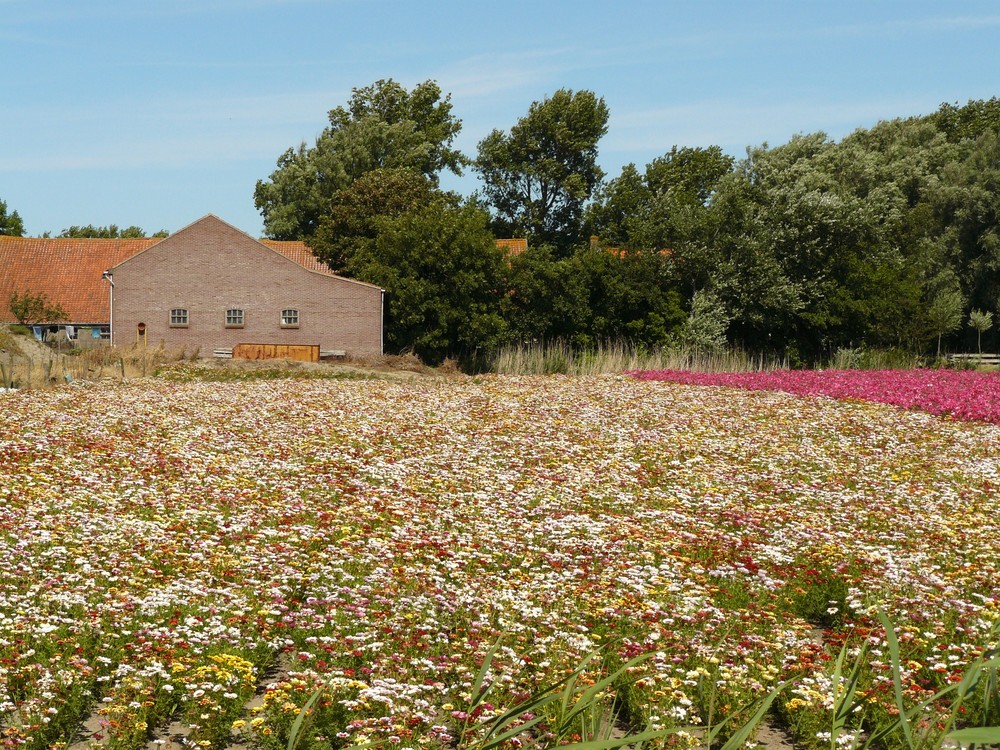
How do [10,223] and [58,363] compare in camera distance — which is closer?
[58,363]

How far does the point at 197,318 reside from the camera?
4950 centimetres

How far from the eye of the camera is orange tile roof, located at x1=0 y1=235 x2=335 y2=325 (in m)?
58.9

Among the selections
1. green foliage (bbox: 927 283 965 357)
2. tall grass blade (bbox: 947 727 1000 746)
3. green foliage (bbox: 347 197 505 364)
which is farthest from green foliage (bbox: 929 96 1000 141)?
tall grass blade (bbox: 947 727 1000 746)

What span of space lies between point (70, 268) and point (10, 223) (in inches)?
976

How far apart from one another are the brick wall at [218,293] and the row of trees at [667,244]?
A: 12.0ft

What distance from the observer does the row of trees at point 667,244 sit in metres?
47.7

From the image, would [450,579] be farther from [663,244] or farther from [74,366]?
[663,244]

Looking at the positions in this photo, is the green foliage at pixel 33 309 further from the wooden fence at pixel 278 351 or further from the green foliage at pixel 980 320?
the green foliage at pixel 980 320

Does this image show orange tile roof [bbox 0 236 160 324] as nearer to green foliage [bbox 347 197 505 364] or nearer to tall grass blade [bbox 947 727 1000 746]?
green foliage [bbox 347 197 505 364]

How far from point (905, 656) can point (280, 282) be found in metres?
45.4

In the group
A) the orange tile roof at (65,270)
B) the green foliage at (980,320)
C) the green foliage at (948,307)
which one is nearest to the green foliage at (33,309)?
the orange tile roof at (65,270)

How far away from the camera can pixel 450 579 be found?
8.62m

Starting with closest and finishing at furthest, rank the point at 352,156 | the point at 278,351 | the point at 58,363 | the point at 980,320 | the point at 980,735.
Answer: the point at 980,735, the point at 58,363, the point at 278,351, the point at 980,320, the point at 352,156

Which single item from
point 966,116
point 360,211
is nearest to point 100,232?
point 360,211
